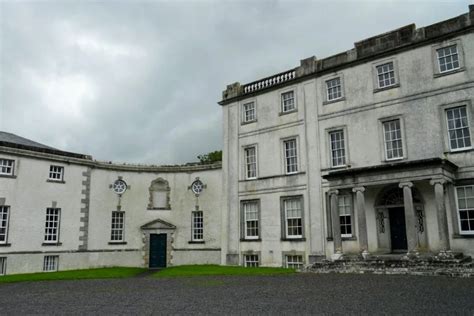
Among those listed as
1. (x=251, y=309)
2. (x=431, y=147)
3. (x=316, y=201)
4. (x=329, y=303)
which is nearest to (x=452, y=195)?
(x=431, y=147)

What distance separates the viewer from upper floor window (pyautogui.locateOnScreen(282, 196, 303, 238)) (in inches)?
869

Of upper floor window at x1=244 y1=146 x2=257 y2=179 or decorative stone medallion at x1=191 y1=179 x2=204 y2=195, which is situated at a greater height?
upper floor window at x1=244 y1=146 x2=257 y2=179

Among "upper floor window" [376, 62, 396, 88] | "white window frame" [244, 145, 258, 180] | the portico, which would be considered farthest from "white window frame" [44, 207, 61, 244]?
"upper floor window" [376, 62, 396, 88]

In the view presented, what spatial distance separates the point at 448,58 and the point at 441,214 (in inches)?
293

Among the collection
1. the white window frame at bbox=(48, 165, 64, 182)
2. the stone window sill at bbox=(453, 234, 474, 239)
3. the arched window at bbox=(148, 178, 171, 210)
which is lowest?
the stone window sill at bbox=(453, 234, 474, 239)

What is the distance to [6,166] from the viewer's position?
72.1 feet

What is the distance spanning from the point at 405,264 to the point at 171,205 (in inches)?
648

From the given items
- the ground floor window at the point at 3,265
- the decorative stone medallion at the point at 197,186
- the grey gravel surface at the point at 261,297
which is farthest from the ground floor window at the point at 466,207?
the ground floor window at the point at 3,265

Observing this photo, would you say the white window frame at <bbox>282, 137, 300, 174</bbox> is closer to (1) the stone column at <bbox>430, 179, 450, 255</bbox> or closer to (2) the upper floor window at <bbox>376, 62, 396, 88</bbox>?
(2) the upper floor window at <bbox>376, 62, 396, 88</bbox>

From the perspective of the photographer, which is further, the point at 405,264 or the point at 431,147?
the point at 431,147

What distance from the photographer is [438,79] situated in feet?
61.0

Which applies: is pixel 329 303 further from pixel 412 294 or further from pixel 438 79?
pixel 438 79

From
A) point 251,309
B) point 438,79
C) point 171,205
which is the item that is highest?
point 438,79

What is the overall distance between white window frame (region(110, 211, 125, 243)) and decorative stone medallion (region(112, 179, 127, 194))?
4.61ft
